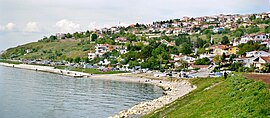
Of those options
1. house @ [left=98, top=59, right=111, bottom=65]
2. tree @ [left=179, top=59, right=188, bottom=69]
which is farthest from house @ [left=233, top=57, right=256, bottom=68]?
house @ [left=98, top=59, right=111, bottom=65]

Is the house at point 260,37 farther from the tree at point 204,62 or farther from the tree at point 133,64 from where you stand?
the tree at point 133,64

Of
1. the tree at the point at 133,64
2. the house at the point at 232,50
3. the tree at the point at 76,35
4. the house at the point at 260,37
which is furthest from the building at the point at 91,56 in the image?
the tree at the point at 76,35

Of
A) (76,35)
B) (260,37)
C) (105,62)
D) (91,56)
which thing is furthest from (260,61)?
(76,35)

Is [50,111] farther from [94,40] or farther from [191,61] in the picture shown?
[94,40]

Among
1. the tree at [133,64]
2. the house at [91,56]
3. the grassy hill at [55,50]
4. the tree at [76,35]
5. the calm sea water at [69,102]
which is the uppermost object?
the tree at [76,35]

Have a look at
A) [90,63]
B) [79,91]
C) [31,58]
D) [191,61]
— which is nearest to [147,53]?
[191,61]

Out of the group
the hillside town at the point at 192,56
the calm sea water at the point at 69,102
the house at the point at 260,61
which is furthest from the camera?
the hillside town at the point at 192,56

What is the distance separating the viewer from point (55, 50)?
497 feet

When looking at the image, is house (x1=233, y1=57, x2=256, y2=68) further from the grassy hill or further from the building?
the grassy hill

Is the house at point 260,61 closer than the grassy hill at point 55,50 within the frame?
Yes

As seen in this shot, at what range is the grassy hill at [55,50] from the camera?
134000 mm

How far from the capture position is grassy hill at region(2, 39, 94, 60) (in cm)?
13400

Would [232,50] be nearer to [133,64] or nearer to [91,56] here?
[133,64]

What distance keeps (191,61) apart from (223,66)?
739 inches
